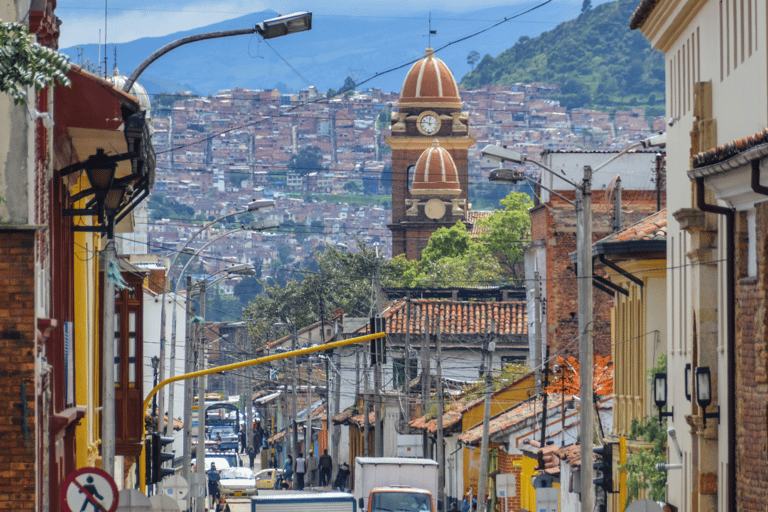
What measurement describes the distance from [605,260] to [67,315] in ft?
33.9

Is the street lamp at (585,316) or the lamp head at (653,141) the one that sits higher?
the lamp head at (653,141)

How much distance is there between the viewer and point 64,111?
17.6 metres

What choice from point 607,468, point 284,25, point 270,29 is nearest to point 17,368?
point 270,29

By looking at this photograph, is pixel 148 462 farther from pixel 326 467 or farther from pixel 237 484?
pixel 237 484

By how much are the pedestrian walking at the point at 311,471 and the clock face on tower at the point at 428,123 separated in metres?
68.7

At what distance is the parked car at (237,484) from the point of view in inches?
2224

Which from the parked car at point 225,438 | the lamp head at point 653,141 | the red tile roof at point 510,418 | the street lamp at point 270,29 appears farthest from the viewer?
the parked car at point 225,438

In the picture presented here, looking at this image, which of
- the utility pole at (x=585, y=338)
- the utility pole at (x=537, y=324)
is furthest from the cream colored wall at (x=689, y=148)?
the utility pole at (x=537, y=324)

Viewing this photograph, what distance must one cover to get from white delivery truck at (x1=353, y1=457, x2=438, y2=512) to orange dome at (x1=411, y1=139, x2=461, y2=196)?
272 feet

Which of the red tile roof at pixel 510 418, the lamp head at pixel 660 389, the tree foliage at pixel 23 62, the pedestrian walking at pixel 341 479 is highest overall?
the tree foliage at pixel 23 62

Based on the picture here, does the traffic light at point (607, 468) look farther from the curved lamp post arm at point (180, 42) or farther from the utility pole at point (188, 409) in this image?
the curved lamp post arm at point (180, 42)

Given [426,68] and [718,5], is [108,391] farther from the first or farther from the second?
[426,68]

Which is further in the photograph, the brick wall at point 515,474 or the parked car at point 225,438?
the parked car at point 225,438

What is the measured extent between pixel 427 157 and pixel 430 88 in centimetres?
803
